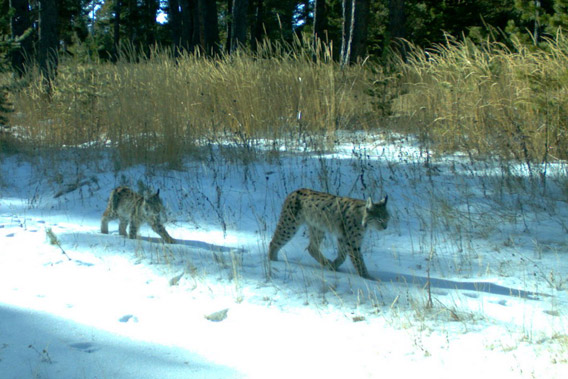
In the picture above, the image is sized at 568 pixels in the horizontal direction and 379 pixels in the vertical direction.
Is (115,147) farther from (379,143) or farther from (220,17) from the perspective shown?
(220,17)

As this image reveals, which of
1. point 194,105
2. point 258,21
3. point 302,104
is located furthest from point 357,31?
point 258,21

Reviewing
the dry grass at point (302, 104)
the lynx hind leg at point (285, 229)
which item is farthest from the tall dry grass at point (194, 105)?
the lynx hind leg at point (285, 229)

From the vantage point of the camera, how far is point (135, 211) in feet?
21.7

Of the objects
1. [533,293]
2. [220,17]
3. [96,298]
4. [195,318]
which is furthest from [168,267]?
[220,17]

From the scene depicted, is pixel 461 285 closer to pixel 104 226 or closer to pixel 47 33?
pixel 104 226

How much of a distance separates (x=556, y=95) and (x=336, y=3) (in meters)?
26.9

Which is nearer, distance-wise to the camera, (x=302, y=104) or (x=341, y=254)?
(x=341, y=254)

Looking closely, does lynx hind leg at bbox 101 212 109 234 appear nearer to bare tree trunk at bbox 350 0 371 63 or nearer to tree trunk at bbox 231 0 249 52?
bare tree trunk at bbox 350 0 371 63

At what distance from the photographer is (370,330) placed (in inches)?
158

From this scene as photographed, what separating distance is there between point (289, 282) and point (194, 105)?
20.8ft

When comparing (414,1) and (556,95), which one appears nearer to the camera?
(556,95)

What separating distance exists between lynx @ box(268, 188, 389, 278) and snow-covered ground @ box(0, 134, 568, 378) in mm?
189

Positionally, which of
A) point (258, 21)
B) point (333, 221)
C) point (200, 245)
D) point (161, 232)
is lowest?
point (200, 245)

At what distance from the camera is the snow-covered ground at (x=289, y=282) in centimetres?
363
